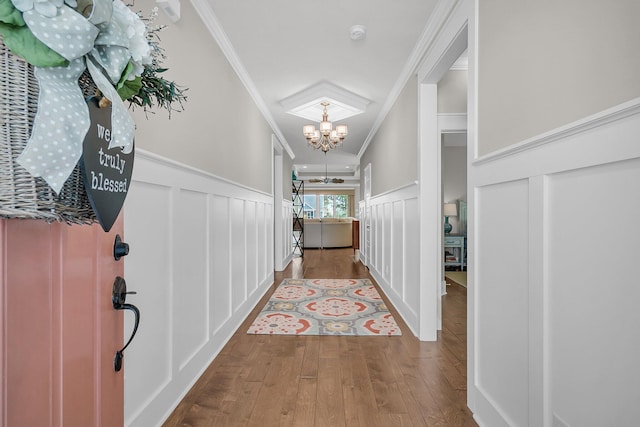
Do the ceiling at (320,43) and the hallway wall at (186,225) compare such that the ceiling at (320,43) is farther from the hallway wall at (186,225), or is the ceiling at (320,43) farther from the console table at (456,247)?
the console table at (456,247)

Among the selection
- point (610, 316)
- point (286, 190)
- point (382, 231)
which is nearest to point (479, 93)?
point (610, 316)

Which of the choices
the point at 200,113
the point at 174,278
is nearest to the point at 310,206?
Result: the point at 200,113

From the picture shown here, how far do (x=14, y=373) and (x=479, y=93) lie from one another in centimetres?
188

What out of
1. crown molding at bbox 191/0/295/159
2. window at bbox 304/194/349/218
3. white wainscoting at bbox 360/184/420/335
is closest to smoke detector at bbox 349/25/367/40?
crown molding at bbox 191/0/295/159

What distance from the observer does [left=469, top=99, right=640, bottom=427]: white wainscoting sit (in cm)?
87

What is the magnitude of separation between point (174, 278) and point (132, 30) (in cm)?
142

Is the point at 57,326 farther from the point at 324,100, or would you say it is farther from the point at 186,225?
the point at 324,100

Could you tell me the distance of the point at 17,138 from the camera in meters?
0.46

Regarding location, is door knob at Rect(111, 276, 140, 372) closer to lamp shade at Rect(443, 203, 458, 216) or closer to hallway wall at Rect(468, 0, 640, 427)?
hallway wall at Rect(468, 0, 640, 427)

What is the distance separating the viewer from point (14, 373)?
0.54 m

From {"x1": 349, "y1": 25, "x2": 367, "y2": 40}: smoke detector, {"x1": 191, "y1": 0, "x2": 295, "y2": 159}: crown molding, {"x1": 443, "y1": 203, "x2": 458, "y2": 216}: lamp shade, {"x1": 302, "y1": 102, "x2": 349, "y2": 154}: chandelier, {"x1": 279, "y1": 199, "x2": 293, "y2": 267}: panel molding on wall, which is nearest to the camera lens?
{"x1": 191, "y1": 0, "x2": 295, "y2": 159}: crown molding

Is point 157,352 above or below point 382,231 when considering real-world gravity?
below

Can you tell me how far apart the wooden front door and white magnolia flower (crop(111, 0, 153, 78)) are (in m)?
0.34

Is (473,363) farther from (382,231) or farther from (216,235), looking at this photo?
(382,231)
